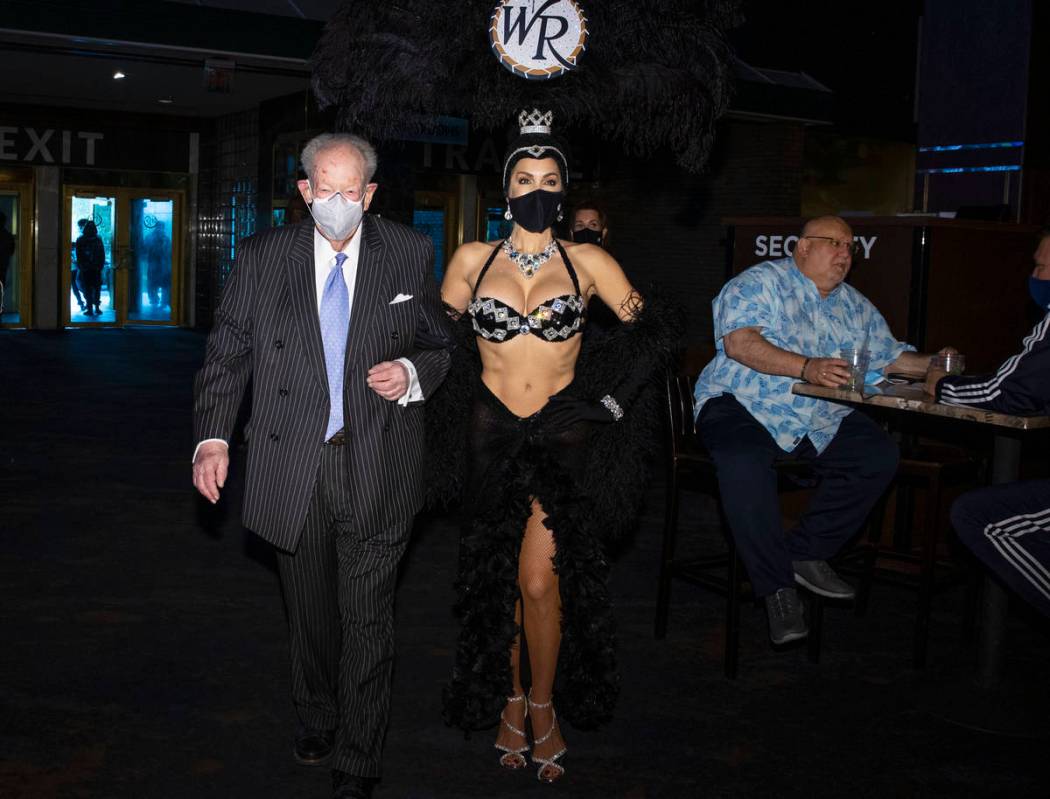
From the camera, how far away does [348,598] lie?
134 inches

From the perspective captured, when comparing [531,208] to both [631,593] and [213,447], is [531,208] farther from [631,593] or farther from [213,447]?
[631,593]

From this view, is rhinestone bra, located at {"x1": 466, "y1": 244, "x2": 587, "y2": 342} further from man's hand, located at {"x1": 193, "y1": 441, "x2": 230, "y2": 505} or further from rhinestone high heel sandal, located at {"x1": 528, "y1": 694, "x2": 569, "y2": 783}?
rhinestone high heel sandal, located at {"x1": 528, "y1": 694, "x2": 569, "y2": 783}

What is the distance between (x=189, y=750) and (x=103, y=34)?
9543 millimetres

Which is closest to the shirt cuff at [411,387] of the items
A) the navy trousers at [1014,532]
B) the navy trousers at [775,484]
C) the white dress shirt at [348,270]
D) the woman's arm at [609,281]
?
the white dress shirt at [348,270]

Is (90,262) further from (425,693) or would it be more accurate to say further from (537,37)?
(537,37)

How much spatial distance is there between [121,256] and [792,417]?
18.3 metres

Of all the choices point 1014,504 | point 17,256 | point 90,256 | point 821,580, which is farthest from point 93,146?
point 1014,504

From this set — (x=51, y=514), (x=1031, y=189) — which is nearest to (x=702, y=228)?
(x=1031, y=189)

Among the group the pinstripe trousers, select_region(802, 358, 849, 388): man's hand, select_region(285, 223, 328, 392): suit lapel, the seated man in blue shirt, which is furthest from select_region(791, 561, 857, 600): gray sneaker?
select_region(285, 223, 328, 392): suit lapel

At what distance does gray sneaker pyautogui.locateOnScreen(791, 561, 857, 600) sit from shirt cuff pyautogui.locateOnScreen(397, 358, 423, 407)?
194 cm

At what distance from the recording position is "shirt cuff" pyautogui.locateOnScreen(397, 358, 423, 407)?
3.34 meters

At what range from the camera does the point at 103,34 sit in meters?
11.5

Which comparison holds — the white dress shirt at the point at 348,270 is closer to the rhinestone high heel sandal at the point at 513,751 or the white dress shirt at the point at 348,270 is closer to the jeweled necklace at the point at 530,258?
the jeweled necklace at the point at 530,258

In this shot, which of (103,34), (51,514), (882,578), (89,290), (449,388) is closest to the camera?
(449,388)
